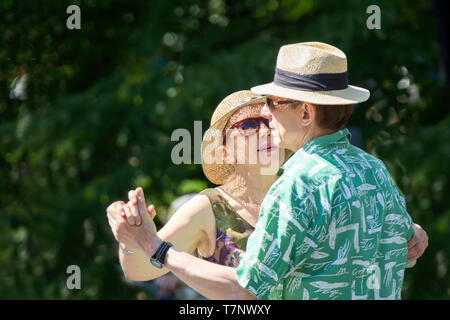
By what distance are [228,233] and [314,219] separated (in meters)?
0.58

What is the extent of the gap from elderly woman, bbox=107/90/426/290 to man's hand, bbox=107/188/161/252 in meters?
0.22

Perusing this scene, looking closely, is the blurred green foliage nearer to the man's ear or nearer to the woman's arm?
the woman's arm

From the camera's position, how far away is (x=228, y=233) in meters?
2.15

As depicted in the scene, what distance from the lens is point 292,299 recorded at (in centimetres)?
170

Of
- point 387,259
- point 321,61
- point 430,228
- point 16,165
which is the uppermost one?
point 321,61

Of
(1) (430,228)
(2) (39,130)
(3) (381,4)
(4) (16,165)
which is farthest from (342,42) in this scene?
(4) (16,165)

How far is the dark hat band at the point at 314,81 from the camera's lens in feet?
5.81

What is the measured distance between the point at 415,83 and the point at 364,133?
0.66 meters

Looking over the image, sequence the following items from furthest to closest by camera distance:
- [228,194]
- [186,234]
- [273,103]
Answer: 1. [228,194]
2. [186,234]
3. [273,103]

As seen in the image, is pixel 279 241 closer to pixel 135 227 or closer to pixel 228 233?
pixel 135 227

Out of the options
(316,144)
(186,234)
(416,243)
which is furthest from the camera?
(186,234)

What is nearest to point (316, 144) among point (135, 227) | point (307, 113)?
point (307, 113)
